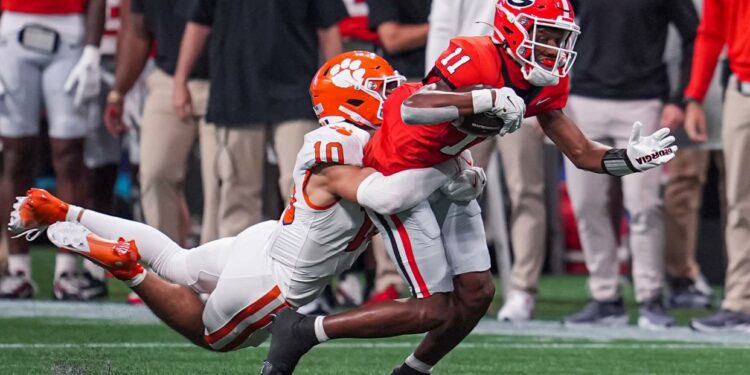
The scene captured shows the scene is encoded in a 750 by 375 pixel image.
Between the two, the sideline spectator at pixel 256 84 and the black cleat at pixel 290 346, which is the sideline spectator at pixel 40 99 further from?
the black cleat at pixel 290 346

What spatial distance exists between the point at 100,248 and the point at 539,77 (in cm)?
169

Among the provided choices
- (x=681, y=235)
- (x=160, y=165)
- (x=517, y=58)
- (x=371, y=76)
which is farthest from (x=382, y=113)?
(x=681, y=235)

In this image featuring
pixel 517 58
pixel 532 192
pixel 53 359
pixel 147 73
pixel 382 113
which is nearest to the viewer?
pixel 517 58

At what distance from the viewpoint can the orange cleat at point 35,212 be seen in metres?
5.79

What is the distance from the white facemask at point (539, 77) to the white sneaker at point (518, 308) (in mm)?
2968

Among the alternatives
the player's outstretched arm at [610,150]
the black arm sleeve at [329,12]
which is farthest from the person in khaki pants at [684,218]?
the player's outstretched arm at [610,150]

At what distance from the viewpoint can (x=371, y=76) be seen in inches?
220

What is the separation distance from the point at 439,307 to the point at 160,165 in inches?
140

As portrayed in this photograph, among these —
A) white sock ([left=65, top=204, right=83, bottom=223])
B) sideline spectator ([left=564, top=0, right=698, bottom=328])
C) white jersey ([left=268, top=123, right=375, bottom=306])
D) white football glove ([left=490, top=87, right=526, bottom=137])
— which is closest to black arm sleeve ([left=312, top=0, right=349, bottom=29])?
sideline spectator ([left=564, top=0, right=698, bottom=328])

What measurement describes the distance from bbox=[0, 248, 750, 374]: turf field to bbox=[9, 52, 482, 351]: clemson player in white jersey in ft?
1.13

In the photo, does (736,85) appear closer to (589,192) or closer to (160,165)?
(589,192)

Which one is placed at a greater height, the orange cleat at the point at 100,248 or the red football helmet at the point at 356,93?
the red football helmet at the point at 356,93

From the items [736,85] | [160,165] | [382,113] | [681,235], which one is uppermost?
[382,113]

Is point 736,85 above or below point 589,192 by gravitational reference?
above
